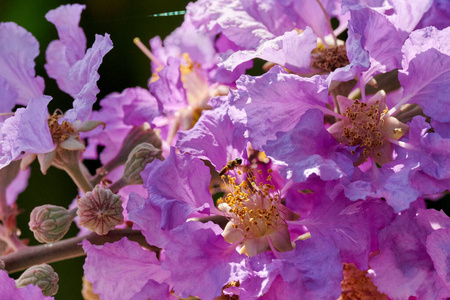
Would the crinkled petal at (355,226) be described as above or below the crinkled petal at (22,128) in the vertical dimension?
below

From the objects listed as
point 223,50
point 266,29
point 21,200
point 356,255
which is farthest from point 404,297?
point 21,200

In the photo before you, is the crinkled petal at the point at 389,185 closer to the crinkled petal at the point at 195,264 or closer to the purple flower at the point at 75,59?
the crinkled petal at the point at 195,264

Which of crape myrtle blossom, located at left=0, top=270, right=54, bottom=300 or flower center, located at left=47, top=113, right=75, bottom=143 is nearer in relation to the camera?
crape myrtle blossom, located at left=0, top=270, right=54, bottom=300

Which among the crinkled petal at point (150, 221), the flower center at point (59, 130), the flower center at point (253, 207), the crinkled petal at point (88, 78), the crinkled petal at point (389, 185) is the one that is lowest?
the flower center at point (253, 207)

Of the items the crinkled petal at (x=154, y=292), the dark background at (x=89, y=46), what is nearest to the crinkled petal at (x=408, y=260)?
the crinkled petal at (x=154, y=292)

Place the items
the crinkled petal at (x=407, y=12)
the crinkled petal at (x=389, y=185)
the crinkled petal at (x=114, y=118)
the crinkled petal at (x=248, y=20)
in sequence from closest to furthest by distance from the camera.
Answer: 1. the crinkled petal at (x=389, y=185)
2. the crinkled petal at (x=407, y=12)
3. the crinkled petal at (x=248, y=20)
4. the crinkled petal at (x=114, y=118)

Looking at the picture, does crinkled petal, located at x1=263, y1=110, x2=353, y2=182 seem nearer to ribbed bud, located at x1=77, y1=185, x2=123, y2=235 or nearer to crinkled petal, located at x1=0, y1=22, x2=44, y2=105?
ribbed bud, located at x1=77, y1=185, x2=123, y2=235

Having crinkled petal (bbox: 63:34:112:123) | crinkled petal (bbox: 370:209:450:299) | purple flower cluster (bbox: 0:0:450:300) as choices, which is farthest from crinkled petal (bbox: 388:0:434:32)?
crinkled petal (bbox: 63:34:112:123)

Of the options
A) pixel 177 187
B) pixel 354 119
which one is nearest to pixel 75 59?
pixel 177 187
